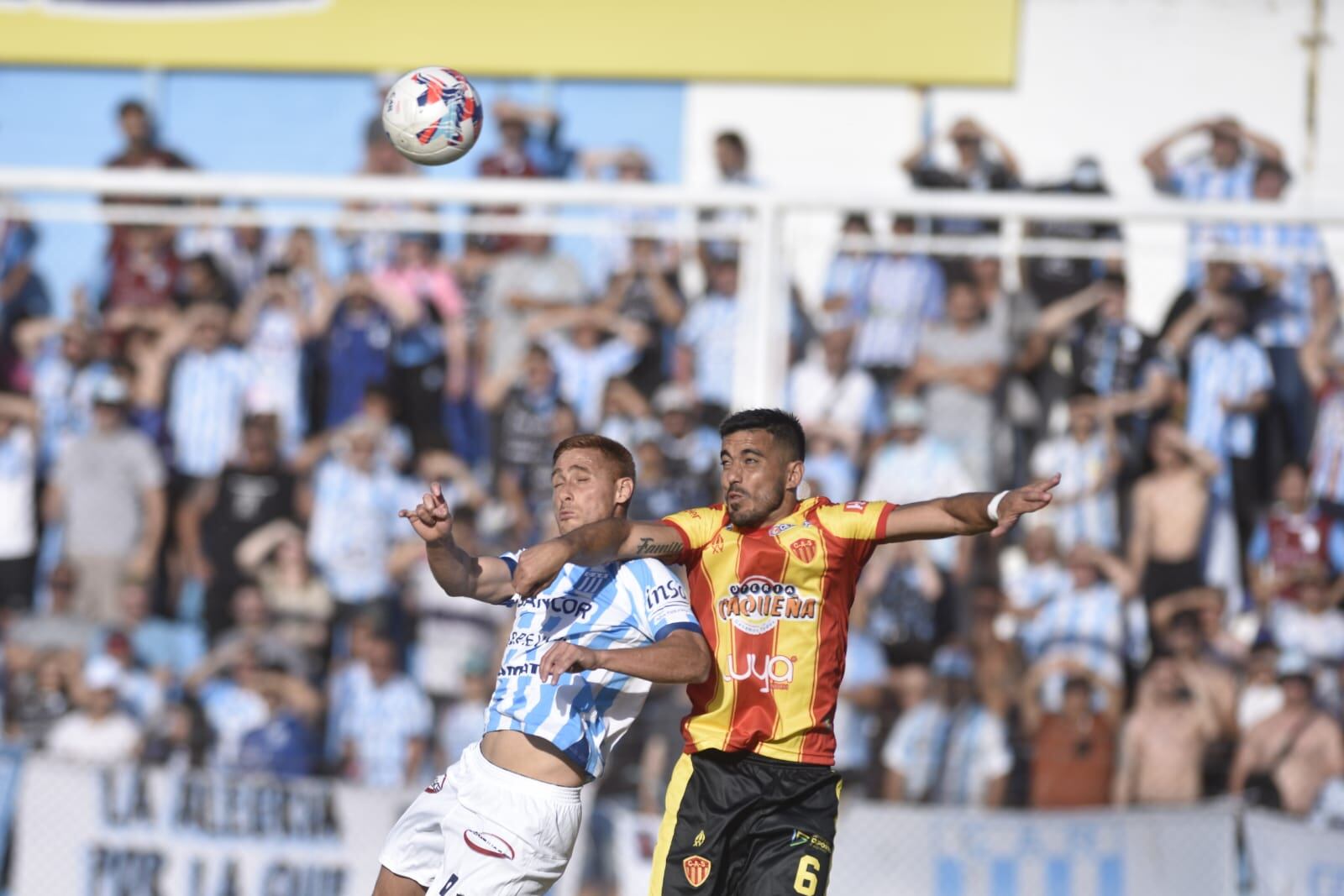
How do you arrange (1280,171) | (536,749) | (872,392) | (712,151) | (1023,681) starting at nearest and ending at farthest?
(536,749) → (1023,681) → (872,392) → (1280,171) → (712,151)

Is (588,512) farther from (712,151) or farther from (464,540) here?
(712,151)

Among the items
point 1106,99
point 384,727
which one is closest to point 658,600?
point 384,727

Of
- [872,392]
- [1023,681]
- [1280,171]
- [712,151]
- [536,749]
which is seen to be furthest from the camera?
[712,151]

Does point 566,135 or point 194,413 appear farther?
point 566,135

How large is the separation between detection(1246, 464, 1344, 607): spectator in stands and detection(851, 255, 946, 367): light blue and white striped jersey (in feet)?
8.32

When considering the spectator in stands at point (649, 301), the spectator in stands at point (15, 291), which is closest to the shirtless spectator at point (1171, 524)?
the spectator in stands at point (649, 301)

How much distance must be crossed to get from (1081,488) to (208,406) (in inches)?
238

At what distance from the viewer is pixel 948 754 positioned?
10.6 meters

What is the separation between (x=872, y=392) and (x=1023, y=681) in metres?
2.16

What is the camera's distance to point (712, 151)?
14.6 meters

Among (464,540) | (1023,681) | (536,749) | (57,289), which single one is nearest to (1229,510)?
(1023,681)

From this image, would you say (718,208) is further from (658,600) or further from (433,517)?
(433,517)

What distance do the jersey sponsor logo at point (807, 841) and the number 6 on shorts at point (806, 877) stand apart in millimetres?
48

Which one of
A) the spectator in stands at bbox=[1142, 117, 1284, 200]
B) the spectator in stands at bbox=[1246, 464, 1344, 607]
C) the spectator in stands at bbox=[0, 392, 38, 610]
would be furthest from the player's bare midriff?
the spectator in stands at bbox=[1142, 117, 1284, 200]
